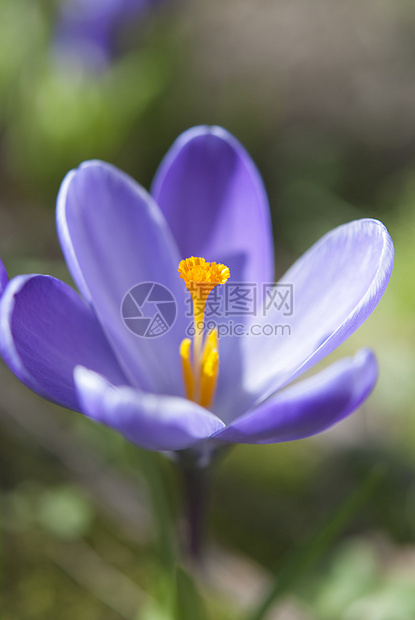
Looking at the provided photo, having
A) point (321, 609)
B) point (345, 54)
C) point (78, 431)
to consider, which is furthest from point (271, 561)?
point (345, 54)

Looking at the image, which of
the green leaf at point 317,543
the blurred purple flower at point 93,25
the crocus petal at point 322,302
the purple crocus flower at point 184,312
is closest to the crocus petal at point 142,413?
the purple crocus flower at point 184,312

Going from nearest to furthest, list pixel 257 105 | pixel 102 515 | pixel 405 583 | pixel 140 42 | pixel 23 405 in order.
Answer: pixel 405 583
pixel 102 515
pixel 23 405
pixel 140 42
pixel 257 105

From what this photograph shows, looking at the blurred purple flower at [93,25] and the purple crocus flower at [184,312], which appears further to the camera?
the blurred purple flower at [93,25]

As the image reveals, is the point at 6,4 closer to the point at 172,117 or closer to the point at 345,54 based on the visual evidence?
the point at 172,117

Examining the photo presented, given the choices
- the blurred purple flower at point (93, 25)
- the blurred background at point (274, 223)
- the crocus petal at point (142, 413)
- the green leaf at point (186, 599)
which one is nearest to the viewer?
the crocus petal at point (142, 413)

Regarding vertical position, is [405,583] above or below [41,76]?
below

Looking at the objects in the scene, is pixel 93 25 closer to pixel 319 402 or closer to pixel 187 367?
pixel 187 367

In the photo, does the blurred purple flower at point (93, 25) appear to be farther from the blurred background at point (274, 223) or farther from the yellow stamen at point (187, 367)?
the yellow stamen at point (187, 367)

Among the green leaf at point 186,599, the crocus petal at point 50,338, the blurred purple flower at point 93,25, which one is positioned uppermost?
the blurred purple flower at point 93,25
